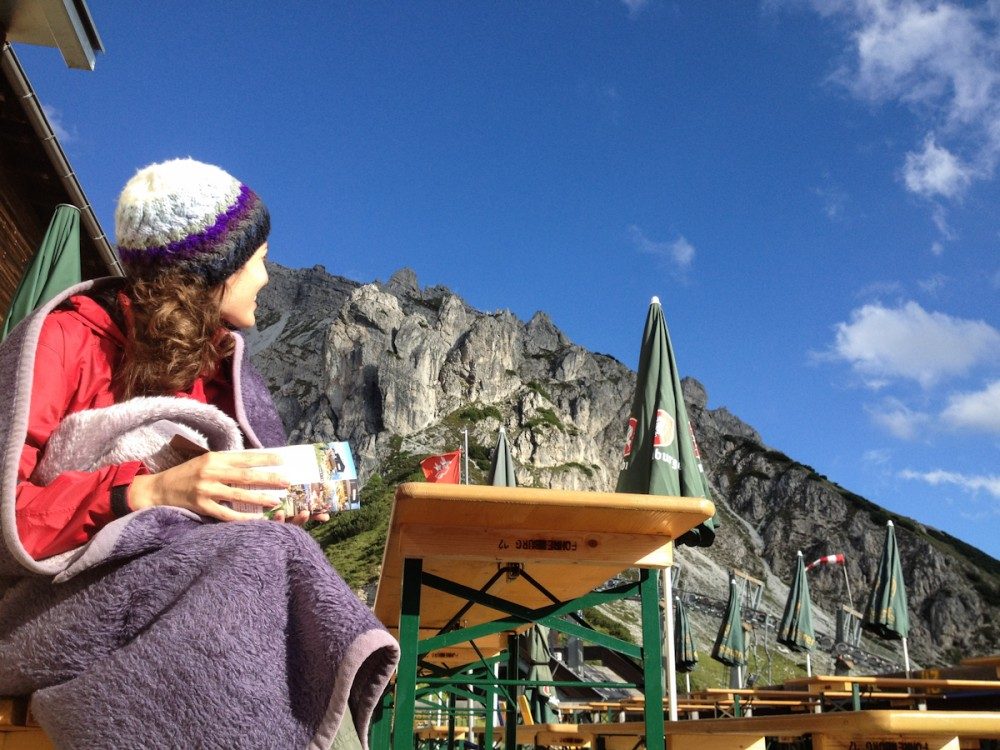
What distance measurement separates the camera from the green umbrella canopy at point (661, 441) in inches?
197

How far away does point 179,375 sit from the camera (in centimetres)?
111

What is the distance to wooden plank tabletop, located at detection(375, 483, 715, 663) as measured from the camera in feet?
7.82

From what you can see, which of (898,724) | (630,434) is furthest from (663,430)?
(898,724)

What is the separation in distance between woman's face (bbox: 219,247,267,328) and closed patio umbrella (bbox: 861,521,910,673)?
13.4 metres

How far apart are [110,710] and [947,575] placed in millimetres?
79190

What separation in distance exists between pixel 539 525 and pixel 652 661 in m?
0.62

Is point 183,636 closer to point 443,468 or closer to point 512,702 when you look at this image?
point 512,702

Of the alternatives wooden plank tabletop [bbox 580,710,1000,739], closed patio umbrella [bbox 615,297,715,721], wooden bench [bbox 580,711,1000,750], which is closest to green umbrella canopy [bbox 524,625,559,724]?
closed patio umbrella [bbox 615,297,715,721]

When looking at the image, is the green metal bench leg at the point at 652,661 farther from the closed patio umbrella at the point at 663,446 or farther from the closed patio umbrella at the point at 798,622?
the closed patio umbrella at the point at 798,622

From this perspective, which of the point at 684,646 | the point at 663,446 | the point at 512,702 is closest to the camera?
the point at 512,702

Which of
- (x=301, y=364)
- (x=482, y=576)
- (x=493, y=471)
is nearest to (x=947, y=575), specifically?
(x=301, y=364)

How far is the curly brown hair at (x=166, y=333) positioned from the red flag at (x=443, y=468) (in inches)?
236

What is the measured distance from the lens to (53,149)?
6008 millimetres

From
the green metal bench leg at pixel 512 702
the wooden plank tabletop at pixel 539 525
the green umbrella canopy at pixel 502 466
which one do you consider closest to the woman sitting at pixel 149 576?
the wooden plank tabletop at pixel 539 525
